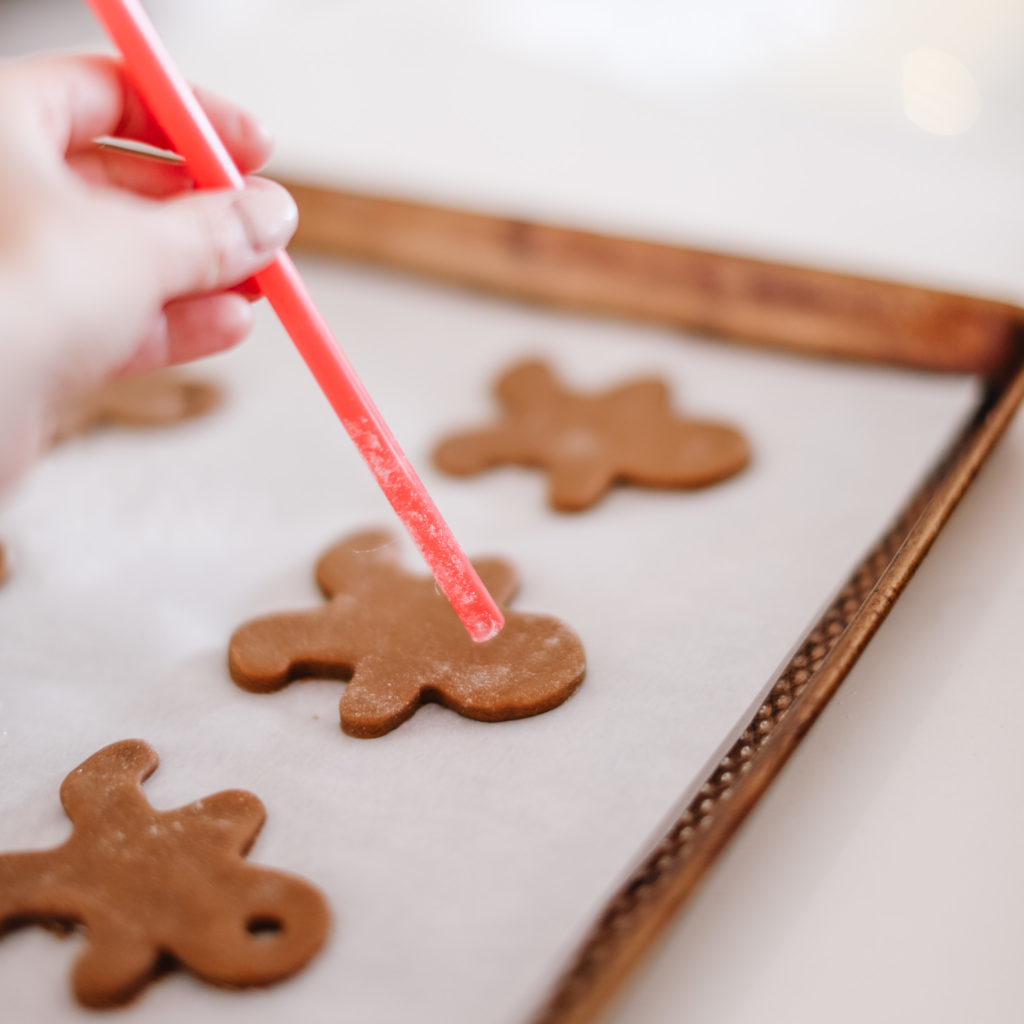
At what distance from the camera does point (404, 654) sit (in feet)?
1.94

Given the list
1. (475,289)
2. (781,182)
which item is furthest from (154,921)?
(781,182)

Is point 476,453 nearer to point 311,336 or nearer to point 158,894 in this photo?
point 311,336

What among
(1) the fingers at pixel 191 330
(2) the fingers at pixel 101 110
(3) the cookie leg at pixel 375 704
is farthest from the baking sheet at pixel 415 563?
(2) the fingers at pixel 101 110

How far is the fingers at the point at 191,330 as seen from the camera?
60 cm

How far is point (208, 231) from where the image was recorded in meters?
0.47

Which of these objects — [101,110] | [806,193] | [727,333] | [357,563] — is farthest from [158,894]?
[806,193]

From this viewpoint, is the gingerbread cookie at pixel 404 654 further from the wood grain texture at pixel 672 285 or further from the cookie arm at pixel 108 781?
the wood grain texture at pixel 672 285

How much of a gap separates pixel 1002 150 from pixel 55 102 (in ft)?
3.24

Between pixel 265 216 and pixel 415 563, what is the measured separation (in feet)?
0.89

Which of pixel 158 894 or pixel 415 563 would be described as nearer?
pixel 158 894

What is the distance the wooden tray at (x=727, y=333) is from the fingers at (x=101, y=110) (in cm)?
36

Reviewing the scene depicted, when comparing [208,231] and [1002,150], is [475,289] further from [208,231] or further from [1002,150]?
[1002,150]

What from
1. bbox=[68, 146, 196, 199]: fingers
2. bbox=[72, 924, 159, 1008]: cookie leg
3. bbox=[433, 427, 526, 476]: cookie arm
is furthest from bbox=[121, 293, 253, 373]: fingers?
bbox=[72, 924, 159, 1008]: cookie leg

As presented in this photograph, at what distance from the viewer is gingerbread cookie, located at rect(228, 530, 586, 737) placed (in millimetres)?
557
